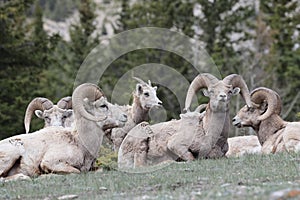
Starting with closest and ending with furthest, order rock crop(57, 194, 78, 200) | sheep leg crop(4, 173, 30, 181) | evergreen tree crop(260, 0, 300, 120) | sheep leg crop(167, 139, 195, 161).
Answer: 1. rock crop(57, 194, 78, 200)
2. sheep leg crop(4, 173, 30, 181)
3. sheep leg crop(167, 139, 195, 161)
4. evergreen tree crop(260, 0, 300, 120)

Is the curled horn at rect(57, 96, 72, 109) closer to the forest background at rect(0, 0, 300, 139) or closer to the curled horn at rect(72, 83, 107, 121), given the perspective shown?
the curled horn at rect(72, 83, 107, 121)

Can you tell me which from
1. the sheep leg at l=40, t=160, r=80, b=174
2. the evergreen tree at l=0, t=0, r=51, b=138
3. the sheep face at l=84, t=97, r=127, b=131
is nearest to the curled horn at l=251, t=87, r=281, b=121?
the sheep face at l=84, t=97, r=127, b=131

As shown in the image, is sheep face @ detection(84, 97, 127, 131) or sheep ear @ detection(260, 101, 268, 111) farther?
sheep ear @ detection(260, 101, 268, 111)

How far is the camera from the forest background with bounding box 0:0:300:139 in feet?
108

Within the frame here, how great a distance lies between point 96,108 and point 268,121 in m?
4.96

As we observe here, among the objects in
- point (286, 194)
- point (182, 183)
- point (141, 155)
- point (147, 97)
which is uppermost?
point (147, 97)

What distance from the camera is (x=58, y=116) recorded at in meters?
16.9

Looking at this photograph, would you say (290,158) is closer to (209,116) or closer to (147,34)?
(209,116)

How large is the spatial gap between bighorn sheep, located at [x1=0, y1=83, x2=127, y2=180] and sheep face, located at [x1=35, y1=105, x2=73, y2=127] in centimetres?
368

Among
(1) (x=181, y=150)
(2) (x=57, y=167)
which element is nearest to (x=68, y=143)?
(2) (x=57, y=167)

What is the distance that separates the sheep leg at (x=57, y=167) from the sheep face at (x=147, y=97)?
4.44 metres

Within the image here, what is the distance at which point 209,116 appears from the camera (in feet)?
46.2

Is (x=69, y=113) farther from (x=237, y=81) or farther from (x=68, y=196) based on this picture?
(x=68, y=196)

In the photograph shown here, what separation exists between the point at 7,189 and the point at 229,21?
38.4 m
